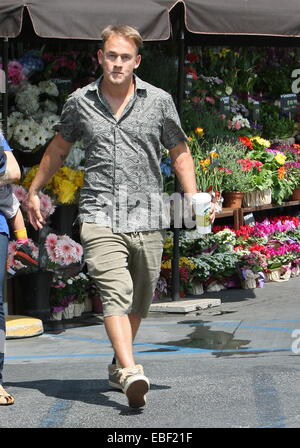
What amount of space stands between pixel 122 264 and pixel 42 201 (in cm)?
320

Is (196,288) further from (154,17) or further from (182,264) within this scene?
(154,17)

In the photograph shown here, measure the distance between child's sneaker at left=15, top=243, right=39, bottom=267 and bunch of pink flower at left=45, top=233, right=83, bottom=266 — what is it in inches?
5.3

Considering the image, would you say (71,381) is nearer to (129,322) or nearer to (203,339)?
(129,322)

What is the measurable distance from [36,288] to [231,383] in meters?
3.00

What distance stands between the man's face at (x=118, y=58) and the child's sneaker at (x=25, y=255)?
3109 millimetres

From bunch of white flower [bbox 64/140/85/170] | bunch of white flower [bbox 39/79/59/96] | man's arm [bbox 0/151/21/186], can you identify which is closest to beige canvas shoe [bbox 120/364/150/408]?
man's arm [bbox 0/151/21/186]

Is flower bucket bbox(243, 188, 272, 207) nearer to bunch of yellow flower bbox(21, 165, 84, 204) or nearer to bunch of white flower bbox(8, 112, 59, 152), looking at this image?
bunch of yellow flower bbox(21, 165, 84, 204)

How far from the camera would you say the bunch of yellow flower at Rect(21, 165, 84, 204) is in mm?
9297

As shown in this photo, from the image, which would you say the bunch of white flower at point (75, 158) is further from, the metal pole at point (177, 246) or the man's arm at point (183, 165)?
the man's arm at point (183, 165)

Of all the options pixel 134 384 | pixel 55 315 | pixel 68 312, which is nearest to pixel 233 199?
pixel 68 312

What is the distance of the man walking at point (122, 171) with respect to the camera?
6051mm

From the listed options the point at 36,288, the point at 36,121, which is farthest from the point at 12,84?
the point at 36,288

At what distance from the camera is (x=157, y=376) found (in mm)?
6934

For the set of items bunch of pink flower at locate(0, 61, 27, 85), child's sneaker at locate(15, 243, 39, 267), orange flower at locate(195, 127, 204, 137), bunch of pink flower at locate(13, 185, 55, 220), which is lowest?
child's sneaker at locate(15, 243, 39, 267)
